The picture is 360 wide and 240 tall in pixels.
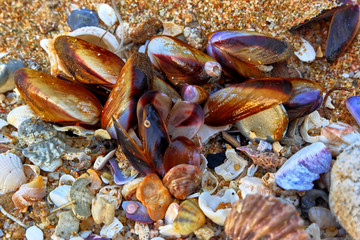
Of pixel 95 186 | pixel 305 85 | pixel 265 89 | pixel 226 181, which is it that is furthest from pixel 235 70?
pixel 95 186

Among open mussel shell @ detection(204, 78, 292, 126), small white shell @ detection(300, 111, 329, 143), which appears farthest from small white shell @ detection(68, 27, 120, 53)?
small white shell @ detection(300, 111, 329, 143)

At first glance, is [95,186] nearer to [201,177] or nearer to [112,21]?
[201,177]

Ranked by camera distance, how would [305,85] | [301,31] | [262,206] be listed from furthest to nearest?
[301,31], [305,85], [262,206]

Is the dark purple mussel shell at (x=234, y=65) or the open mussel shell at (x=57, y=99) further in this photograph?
the dark purple mussel shell at (x=234, y=65)

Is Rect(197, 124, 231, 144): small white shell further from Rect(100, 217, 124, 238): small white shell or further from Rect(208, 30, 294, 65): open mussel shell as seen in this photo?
Rect(100, 217, 124, 238): small white shell

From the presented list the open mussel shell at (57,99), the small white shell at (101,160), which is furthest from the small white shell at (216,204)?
the open mussel shell at (57,99)

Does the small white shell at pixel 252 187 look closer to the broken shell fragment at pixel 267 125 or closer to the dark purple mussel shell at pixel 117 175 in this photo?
the broken shell fragment at pixel 267 125

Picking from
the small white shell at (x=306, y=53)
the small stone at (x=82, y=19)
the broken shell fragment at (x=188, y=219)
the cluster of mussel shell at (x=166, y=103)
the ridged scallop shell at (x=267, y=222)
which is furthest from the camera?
the small stone at (x=82, y=19)
